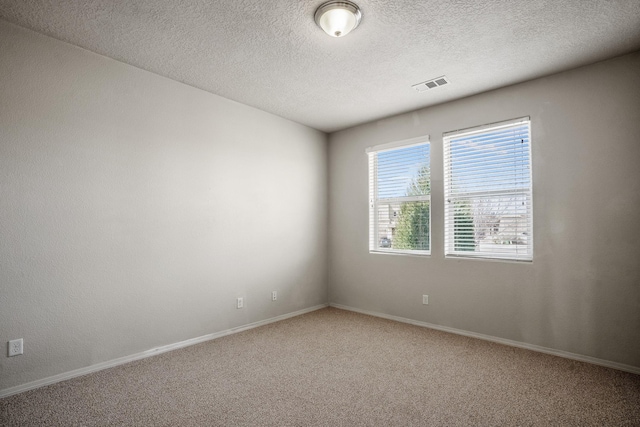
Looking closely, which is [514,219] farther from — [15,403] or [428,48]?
→ [15,403]

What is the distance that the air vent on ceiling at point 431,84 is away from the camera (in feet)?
10.9

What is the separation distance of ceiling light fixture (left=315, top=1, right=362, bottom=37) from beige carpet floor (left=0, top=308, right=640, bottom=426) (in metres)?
2.56

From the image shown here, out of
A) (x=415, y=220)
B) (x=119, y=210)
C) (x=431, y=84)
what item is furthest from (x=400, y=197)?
(x=119, y=210)

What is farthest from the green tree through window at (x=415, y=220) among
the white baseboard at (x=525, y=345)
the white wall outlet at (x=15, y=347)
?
the white wall outlet at (x=15, y=347)

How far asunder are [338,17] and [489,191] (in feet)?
7.99

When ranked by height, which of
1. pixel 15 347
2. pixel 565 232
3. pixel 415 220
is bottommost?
pixel 15 347

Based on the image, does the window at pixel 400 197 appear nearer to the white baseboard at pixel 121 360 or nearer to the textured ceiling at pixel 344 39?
the textured ceiling at pixel 344 39

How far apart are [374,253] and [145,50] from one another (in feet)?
11.2

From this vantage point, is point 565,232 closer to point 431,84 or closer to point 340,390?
point 431,84

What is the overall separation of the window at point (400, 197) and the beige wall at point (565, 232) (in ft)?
0.56

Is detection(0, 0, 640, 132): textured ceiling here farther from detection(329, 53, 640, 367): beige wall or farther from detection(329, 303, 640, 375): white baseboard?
detection(329, 303, 640, 375): white baseboard

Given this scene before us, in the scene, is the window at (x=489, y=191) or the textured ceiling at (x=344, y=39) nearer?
the textured ceiling at (x=344, y=39)

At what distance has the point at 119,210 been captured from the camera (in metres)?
3.01

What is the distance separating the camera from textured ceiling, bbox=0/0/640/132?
2283 mm
